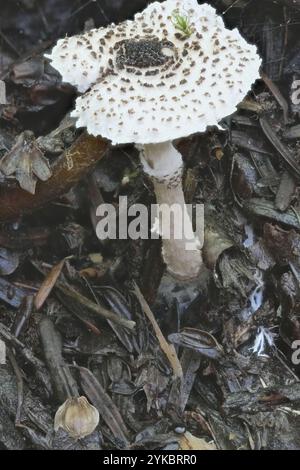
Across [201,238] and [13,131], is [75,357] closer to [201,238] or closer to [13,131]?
[201,238]

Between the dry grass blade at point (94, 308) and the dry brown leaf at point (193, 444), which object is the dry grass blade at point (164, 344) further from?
the dry brown leaf at point (193, 444)

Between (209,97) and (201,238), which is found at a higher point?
(209,97)

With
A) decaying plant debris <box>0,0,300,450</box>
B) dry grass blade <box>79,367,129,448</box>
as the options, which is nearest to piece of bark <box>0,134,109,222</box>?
decaying plant debris <box>0,0,300,450</box>

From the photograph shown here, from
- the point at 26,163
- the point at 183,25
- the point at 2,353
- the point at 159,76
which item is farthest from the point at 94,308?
the point at 183,25

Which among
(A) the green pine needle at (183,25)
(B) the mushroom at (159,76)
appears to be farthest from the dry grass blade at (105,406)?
(A) the green pine needle at (183,25)
